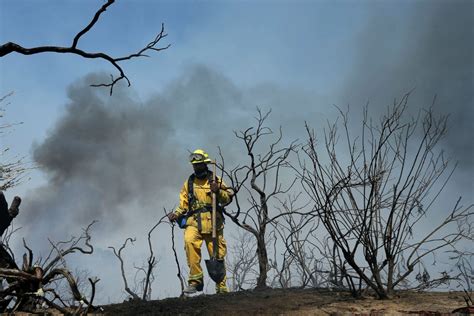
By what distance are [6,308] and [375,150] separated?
397cm

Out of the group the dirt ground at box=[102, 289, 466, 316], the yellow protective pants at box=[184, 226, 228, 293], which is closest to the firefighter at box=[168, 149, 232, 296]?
the yellow protective pants at box=[184, 226, 228, 293]

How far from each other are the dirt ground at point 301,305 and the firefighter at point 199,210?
1.71m

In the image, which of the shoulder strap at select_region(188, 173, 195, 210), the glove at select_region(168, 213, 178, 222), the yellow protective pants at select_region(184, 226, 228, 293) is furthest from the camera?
the shoulder strap at select_region(188, 173, 195, 210)

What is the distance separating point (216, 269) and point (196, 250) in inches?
16.0

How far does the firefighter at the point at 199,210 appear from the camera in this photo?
21.7ft

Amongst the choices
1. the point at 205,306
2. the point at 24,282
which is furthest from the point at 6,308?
the point at 205,306

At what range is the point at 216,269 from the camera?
6527mm

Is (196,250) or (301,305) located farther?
(196,250)

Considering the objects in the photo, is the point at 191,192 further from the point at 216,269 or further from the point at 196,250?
the point at 216,269

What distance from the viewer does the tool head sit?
646 centimetres

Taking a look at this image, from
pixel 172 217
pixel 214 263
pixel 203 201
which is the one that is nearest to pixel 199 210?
pixel 203 201

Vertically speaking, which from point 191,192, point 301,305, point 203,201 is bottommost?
point 301,305

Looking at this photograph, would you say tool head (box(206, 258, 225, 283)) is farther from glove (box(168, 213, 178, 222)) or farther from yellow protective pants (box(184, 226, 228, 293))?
glove (box(168, 213, 178, 222))

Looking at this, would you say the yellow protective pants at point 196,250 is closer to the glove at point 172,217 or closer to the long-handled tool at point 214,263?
the long-handled tool at point 214,263
